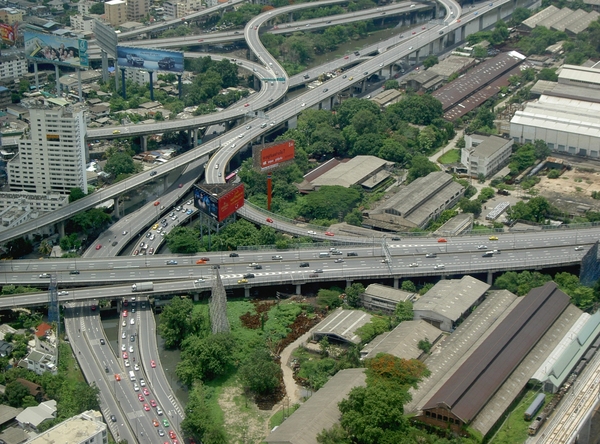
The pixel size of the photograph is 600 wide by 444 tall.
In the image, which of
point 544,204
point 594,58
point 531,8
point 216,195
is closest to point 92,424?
point 216,195

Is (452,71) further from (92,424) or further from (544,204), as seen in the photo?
(92,424)

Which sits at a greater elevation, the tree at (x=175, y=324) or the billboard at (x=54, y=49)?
the billboard at (x=54, y=49)

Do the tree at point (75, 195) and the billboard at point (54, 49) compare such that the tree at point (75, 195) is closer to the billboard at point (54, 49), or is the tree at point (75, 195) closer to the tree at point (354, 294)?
the tree at point (354, 294)

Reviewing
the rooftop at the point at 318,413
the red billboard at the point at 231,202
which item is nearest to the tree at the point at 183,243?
the red billboard at the point at 231,202

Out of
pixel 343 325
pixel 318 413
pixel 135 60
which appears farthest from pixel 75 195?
pixel 318 413

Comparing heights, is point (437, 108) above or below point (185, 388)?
above
